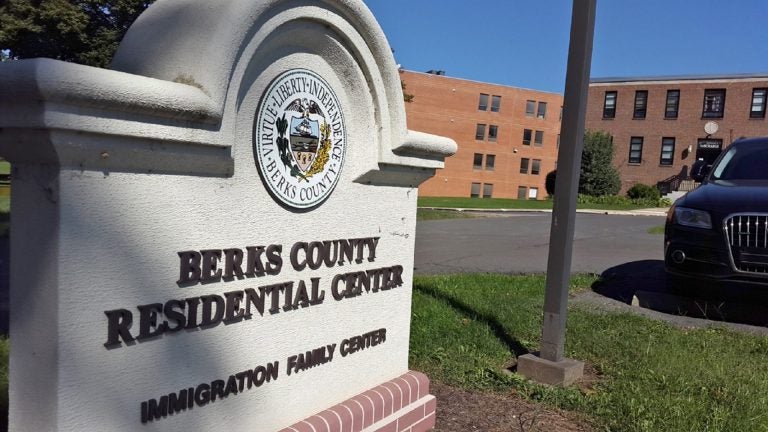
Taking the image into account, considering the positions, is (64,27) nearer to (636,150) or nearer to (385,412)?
(385,412)

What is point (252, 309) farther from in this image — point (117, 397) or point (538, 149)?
point (538, 149)

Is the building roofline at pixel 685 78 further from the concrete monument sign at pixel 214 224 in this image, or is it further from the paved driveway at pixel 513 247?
the concrete monument sign at pixel 214 224

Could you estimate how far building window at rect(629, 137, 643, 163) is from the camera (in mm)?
45000

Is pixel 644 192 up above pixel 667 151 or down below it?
below

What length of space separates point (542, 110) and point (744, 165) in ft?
182

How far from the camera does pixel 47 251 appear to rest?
2.05 meters

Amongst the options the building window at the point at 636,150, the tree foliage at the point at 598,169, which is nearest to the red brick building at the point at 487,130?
the tree foliage at the point at 598,169

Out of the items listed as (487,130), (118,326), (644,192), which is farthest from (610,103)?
(118,326)

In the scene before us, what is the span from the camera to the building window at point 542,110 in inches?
2397

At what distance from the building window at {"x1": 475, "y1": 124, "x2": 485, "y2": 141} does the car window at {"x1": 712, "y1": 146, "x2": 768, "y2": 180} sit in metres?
50.2

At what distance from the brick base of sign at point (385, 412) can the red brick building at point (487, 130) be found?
160 ft

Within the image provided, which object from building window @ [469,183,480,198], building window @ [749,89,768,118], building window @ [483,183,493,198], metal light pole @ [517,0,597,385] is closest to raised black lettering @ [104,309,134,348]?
metal light pole @ [517,0,597,385]

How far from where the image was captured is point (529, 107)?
197 ft

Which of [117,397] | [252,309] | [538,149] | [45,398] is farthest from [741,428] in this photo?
[538,149]
